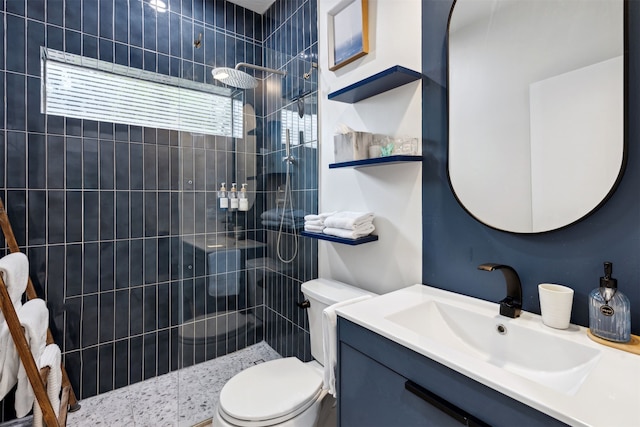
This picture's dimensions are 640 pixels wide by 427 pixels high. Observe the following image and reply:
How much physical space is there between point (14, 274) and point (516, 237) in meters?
2.08

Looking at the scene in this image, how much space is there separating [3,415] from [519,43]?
304cm

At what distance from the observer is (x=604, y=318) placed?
0.79 metres

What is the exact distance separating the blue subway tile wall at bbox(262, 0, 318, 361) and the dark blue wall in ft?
2.65

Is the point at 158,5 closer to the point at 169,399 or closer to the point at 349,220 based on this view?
the point at 349,220

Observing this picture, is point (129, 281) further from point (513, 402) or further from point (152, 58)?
point (513, 402)

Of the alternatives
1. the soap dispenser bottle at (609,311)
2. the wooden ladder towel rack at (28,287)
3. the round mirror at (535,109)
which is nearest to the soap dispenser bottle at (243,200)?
the wooden ladder towel rack at (28,287)

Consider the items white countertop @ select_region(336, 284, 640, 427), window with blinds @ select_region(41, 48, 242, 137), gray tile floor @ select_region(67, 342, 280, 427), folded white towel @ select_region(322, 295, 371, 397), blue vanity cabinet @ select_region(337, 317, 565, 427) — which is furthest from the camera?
window with blinds @ select_region(41, 48, 242, 137)

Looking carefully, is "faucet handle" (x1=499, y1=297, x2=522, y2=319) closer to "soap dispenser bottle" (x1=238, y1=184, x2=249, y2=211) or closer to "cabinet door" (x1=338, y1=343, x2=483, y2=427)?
"cabinet door" (x1=338, y1=343, x2=483, y2=427)

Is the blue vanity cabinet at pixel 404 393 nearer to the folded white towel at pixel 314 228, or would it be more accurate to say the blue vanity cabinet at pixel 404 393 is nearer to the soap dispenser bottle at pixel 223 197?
the folded white towel at pixel 314 228

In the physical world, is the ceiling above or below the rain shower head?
above

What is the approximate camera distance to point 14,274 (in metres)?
1.37

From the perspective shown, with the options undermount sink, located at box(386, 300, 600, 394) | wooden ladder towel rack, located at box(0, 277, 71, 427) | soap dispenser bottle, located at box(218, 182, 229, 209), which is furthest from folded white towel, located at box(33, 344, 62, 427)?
undermount sink, located at box(386, 300, 600, 394)

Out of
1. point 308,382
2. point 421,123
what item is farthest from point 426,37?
point 308,382

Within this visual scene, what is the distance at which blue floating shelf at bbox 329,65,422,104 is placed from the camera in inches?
49.9
